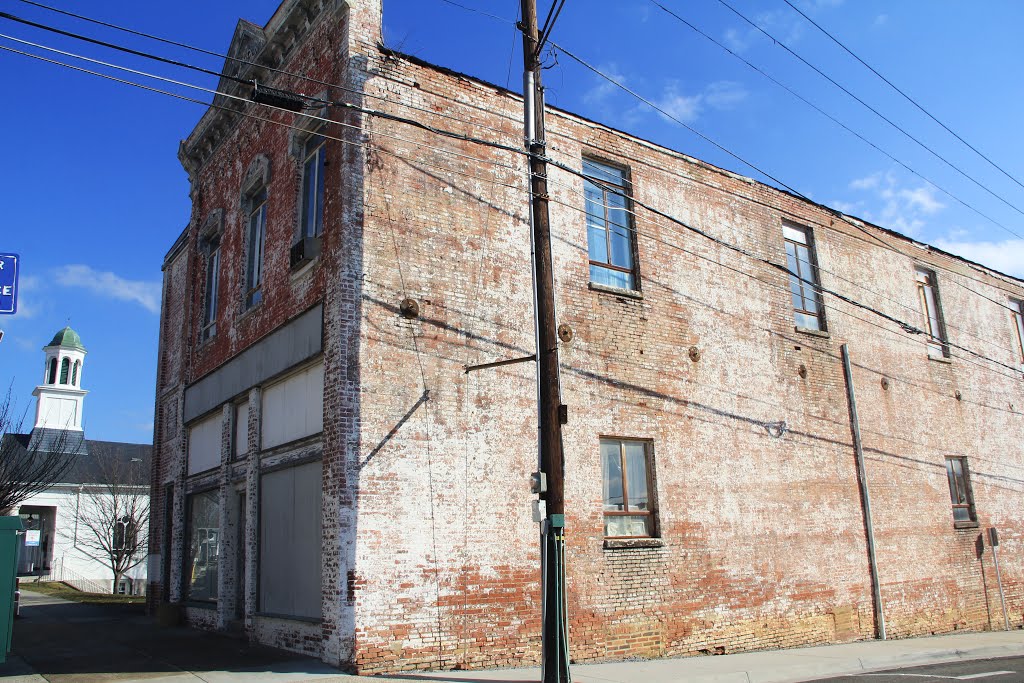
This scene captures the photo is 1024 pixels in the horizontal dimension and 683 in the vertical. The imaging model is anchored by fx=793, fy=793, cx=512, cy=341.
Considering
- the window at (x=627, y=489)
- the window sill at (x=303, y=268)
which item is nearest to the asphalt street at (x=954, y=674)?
the window at (x=627, y=489)

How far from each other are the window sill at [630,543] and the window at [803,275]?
6408 mm

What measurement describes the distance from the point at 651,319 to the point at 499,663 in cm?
646

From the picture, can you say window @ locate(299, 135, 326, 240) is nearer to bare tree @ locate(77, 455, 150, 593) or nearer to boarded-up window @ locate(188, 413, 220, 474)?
boarded-up window @ locate(188, 413, 220, 474)

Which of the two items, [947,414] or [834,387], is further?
[947,414]

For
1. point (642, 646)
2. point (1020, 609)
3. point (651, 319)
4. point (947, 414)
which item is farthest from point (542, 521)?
point (1020, 609)

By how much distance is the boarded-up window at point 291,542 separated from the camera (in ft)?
37.3

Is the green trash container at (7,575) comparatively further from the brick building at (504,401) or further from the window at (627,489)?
the window at (627,489)

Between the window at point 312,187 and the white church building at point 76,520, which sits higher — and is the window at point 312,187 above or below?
above

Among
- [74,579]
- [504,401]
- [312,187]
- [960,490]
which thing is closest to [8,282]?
[312,187]

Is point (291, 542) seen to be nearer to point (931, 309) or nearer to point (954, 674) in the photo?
point (954, 674)

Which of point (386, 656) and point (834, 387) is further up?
point (834, 387)

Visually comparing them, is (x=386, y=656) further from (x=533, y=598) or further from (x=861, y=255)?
(x=861, y=255)

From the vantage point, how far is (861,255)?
18594mm

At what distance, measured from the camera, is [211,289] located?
17.8 meters
